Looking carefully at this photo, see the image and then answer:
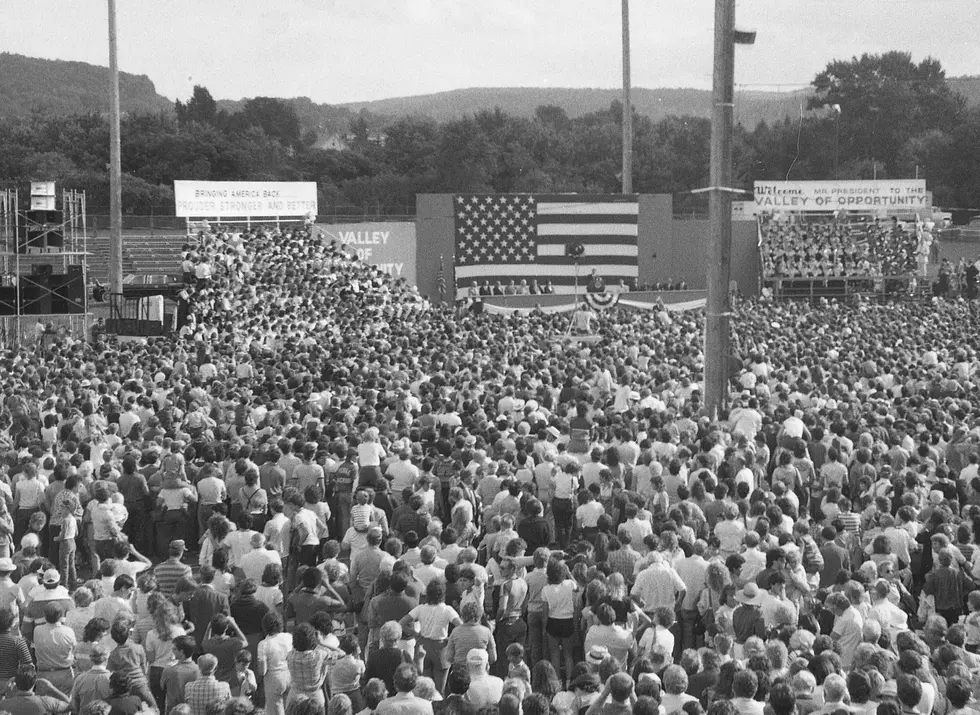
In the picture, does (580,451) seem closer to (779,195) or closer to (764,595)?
(764,595)

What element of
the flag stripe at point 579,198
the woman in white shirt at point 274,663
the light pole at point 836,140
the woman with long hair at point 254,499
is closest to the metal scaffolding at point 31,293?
the flag stripe at point 579,198

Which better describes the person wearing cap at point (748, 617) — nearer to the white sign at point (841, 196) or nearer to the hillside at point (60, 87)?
the white sign at point (841, 196)

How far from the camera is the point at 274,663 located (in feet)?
27.3

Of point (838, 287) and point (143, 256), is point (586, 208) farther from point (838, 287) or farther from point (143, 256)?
point (143, 256)

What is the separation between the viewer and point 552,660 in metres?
9.89

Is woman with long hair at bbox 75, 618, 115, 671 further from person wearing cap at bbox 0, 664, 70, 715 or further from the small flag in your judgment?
the small flag

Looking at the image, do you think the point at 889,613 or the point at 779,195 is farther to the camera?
the point at 779,195

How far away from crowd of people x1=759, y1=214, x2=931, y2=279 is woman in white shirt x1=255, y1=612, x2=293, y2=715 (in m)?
36.6

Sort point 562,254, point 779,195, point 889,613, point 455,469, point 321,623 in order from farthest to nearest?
point 779,195
point 562,254
point 455,469
point 889,613
point 321,623

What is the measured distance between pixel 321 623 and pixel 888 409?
9.97 meters

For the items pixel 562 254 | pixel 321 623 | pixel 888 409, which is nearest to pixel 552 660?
pixel 321 623

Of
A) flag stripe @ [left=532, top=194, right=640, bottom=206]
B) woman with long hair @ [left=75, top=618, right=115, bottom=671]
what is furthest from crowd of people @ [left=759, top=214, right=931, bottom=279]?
woman with long hair @ [left=75, top=618, right=115, bottom=671]

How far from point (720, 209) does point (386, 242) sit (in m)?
26.3

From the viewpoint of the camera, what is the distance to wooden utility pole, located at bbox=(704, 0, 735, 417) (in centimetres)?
1653
